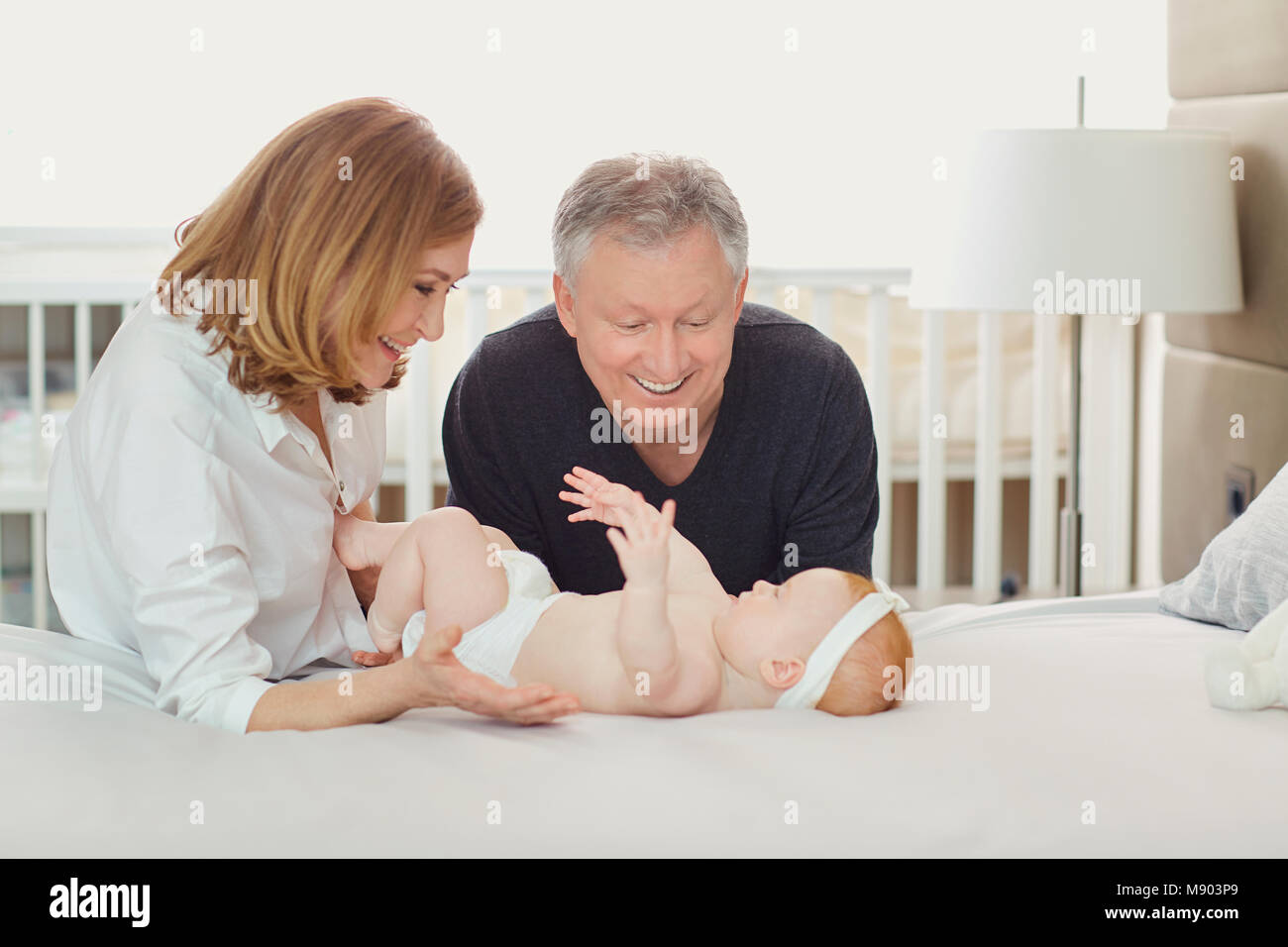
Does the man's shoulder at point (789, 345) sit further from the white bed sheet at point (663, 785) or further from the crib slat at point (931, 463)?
the crib slat at point (931, 463)

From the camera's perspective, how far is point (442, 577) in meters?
1.54

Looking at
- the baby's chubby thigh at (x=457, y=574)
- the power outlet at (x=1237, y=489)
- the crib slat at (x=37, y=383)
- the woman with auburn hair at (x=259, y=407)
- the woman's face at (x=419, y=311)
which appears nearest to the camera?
the woman with auburn hair at (x=259, y=407)

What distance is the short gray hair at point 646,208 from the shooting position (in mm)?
1595

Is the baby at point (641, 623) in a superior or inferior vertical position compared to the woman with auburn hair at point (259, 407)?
inferior

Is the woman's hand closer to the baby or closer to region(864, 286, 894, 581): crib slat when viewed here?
the baby

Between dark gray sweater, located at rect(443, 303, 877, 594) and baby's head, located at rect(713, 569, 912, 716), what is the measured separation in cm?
36

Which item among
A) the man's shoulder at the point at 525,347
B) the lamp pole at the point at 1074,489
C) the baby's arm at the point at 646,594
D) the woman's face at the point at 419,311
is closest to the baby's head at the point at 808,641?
the baby's arm at the point at 646,594

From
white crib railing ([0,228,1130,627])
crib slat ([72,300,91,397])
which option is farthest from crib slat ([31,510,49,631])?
crib slat ([72,300,91,397])

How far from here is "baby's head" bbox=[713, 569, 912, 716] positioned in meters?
1.39

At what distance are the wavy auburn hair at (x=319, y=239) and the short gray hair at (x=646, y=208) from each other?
0.26 m

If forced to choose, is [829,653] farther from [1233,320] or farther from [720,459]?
[1233,320]

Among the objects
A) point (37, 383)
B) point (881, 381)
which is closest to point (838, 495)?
point (881, 381)
